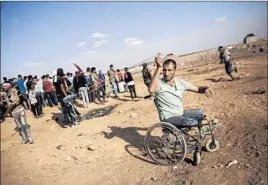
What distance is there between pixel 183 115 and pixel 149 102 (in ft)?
22.8

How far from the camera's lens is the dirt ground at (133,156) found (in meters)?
4.70

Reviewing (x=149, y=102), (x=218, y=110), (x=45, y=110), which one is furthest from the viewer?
(x=45, y=110)

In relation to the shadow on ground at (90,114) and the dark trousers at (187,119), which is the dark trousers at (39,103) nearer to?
the shadow on ground at (90,114)

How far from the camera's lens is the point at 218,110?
8.34 m

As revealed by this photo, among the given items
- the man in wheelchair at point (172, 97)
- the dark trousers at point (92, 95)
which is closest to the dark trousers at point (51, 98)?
the dark trousers at point (92, 95)

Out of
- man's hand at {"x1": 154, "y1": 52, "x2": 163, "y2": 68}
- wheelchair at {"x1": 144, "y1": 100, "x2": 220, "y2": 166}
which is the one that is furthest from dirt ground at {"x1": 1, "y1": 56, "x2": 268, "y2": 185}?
man's hand at {"x1": 154, "y1": 52, "x2": 163, "y2": 68}

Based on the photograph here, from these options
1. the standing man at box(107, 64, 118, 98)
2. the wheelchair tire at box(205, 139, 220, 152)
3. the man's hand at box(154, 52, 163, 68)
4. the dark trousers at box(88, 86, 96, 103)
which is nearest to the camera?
the man's hand at box(154, 52, 163, 68)

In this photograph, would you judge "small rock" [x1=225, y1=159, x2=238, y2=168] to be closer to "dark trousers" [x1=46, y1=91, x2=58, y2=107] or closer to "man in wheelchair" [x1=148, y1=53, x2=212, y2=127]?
"man in wheelchair" [x1=148, y1=53, x2=212, y2=127]

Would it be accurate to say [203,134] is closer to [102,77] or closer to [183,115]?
[183,115]

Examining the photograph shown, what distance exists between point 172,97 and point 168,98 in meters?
0.07

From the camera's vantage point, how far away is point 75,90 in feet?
43.7

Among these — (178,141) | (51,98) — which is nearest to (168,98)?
(178,141)

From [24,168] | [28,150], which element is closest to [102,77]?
[28,150]

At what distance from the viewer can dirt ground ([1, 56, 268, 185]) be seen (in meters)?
4.70
